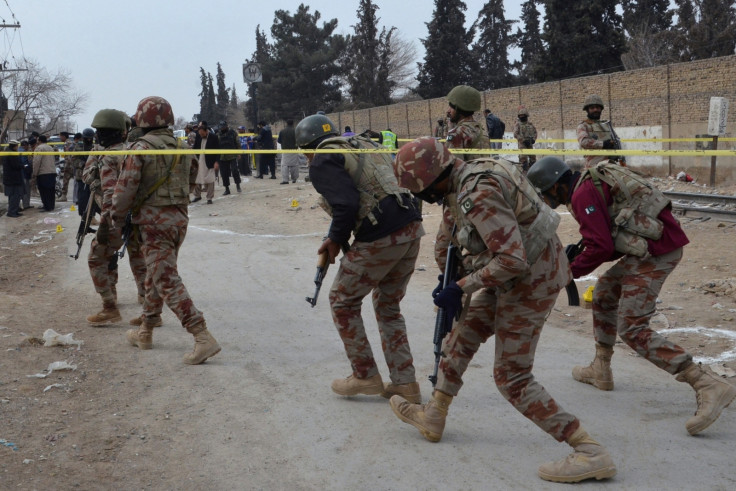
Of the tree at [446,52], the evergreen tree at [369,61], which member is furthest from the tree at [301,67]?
the tree at [446,52]

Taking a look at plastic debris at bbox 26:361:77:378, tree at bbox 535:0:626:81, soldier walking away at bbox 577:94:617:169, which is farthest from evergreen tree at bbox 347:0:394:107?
plastic debris at bbox 26:361:77:378

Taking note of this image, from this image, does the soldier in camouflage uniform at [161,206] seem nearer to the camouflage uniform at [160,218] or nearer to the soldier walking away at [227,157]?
the camouflage uniform at [160,218]

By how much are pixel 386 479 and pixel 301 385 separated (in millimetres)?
1619

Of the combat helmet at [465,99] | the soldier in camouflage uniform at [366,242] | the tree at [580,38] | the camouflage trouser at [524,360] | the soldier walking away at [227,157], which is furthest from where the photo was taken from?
the tree at [580,38]

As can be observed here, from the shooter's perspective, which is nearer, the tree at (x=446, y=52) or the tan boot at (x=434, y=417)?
the tan boot at (x=434, y=417)

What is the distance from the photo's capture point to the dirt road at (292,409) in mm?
3922

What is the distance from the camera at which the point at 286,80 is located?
5822cm

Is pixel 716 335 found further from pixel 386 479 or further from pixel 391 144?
pixel 391 144

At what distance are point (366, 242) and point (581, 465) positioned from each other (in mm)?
1796

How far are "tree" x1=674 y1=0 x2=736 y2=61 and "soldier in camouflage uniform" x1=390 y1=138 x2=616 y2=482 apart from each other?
38.6 meters

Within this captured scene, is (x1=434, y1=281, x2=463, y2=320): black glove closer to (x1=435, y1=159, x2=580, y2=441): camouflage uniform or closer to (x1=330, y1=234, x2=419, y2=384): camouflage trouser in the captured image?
(x1=435, y1=159, x2=580, y2=441): camouflage uniform

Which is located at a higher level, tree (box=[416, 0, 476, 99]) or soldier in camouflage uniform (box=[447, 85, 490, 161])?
tree (box=[416, 0, 476, 99])

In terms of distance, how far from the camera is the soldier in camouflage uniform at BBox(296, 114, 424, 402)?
4.57 metres

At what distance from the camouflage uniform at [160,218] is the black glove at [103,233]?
2.72 ft
